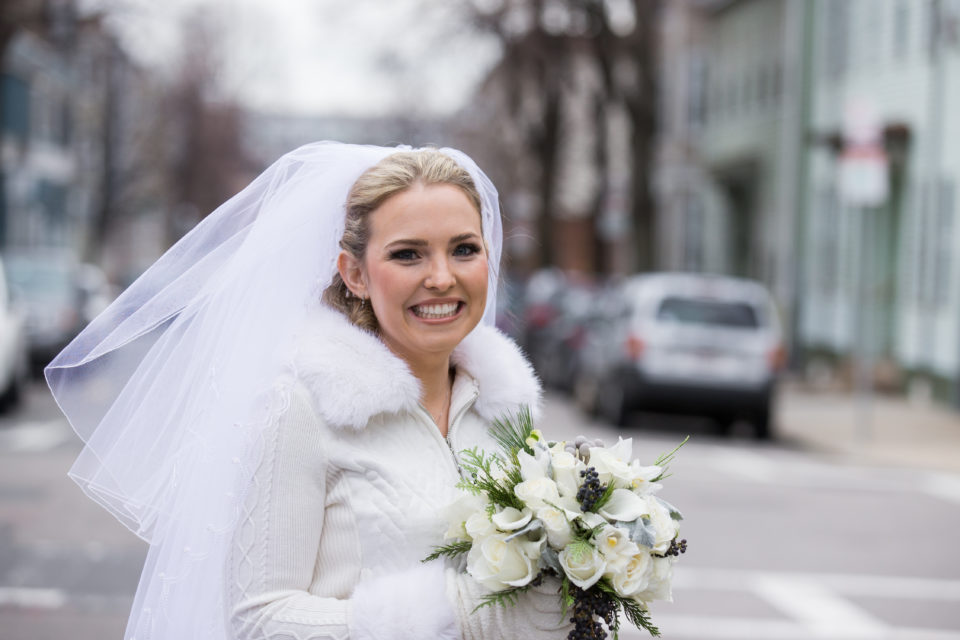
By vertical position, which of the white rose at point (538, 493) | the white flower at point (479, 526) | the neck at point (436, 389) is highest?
the neck at point (436, 389)

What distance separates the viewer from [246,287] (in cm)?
296

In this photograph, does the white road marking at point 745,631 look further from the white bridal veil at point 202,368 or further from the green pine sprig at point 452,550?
the green pine sprig at point 452,550

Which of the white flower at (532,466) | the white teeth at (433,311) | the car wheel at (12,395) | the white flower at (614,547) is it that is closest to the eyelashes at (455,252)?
the white teeth at (433,311)

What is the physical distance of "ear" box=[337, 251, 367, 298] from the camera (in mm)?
2865

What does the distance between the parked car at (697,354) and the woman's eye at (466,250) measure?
12.4 metres

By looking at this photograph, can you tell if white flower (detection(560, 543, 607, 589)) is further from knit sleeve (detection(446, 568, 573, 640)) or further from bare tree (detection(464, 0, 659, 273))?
bare tree (detection(464, 0, 659, 273))

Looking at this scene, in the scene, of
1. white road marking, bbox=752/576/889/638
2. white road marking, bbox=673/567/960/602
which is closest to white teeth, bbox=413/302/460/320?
white road marking, bbox=752/576/889/638

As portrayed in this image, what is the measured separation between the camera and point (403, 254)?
9.04 feet

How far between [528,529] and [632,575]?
22cm

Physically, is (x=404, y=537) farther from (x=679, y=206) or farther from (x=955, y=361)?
(x=679, y=206)

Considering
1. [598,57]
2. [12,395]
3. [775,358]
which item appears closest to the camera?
[775,358]

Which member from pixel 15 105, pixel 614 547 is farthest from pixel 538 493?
pixel 15 105

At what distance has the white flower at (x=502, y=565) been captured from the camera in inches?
95.9

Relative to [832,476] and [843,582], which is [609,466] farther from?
[832,476]
